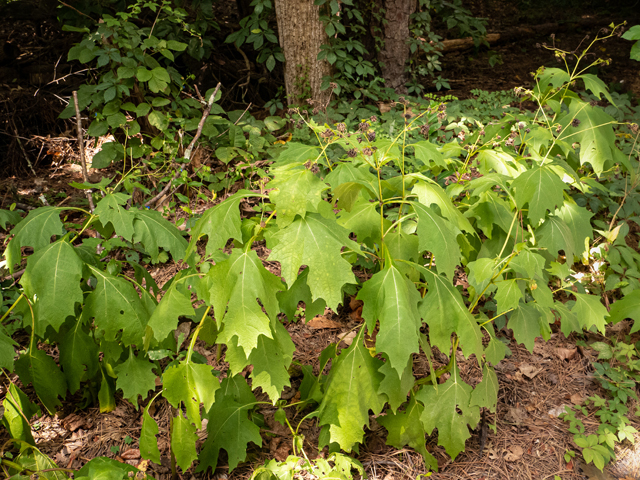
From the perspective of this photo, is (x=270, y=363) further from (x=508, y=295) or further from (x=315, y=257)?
(x=508, y=295)

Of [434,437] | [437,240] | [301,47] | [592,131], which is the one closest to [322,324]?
[434,437]

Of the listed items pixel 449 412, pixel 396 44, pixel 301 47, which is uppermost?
pixel 301 47

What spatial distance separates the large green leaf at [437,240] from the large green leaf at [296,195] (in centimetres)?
41

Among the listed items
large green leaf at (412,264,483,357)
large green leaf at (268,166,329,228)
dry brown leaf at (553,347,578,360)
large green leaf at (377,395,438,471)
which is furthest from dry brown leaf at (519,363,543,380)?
large green leaf at (268,166,329,228)

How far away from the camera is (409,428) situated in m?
2.12

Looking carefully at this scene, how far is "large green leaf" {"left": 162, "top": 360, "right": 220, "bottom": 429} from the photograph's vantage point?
1.78 metres

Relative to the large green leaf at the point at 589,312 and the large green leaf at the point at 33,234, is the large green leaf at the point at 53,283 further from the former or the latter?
the large green leaf at the point at 589,312

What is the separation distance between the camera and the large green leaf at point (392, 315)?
61.6 inches

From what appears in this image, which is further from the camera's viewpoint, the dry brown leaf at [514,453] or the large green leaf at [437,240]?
the dry brown leaf at [514,453]

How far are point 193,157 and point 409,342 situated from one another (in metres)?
3.40

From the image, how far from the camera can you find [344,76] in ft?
16.3

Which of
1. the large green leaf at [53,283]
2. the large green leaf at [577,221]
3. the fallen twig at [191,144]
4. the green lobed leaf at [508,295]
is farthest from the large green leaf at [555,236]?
the fallen twig at [191,144]

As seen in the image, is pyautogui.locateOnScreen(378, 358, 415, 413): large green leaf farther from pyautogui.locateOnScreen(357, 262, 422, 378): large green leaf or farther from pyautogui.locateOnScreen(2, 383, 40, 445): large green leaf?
pyautogui.locateOnScreen(2, 383, 40, 445): large green leaf

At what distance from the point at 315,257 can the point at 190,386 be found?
812mm
